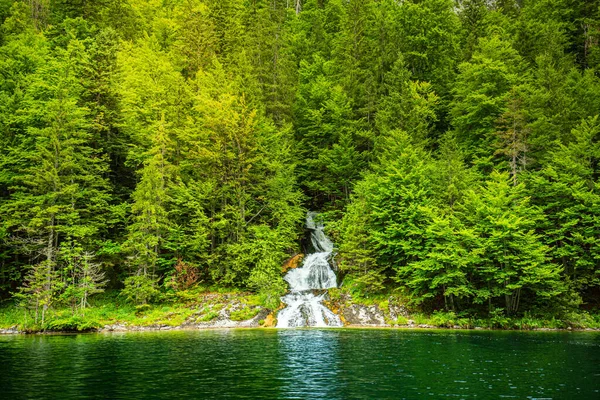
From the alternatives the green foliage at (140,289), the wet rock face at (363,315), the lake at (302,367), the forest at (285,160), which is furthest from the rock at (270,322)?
the green foliage at (140,289)

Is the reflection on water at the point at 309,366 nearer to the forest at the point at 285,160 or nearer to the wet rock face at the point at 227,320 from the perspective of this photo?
the wet rock face at the point at 227,320

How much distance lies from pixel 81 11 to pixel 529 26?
52.3 meters

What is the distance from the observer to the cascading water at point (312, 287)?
33.3m

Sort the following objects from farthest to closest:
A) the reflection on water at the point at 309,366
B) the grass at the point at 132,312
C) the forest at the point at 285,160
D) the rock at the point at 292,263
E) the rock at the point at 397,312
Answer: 1. the rock at the point at 292,263
2. the rock at the point at 397,312
3. the forest at the point at 285,160
4. the grass at the point at 132,312
5. the reflection on water at the point at 309,366

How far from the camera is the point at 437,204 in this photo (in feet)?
118

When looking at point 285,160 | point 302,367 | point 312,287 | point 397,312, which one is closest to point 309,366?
point 302,367

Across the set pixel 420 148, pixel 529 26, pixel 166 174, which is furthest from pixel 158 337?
pixel 529 26

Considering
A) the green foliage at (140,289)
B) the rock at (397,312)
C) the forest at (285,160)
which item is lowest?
the rock at (397,312)


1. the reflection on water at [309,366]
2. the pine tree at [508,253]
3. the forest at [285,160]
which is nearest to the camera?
the reflection on water at [309,366]

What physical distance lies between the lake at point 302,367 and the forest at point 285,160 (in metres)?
8.60

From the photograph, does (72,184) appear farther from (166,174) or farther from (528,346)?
(528,346)

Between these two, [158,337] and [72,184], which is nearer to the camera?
[158,337]

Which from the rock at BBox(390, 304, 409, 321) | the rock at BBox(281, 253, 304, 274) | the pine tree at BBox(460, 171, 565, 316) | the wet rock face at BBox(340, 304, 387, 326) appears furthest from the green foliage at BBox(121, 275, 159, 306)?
the pine tree at BBox(460, 171, 565, 316)

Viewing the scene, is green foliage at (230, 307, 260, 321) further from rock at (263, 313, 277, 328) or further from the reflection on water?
the reflection on water
